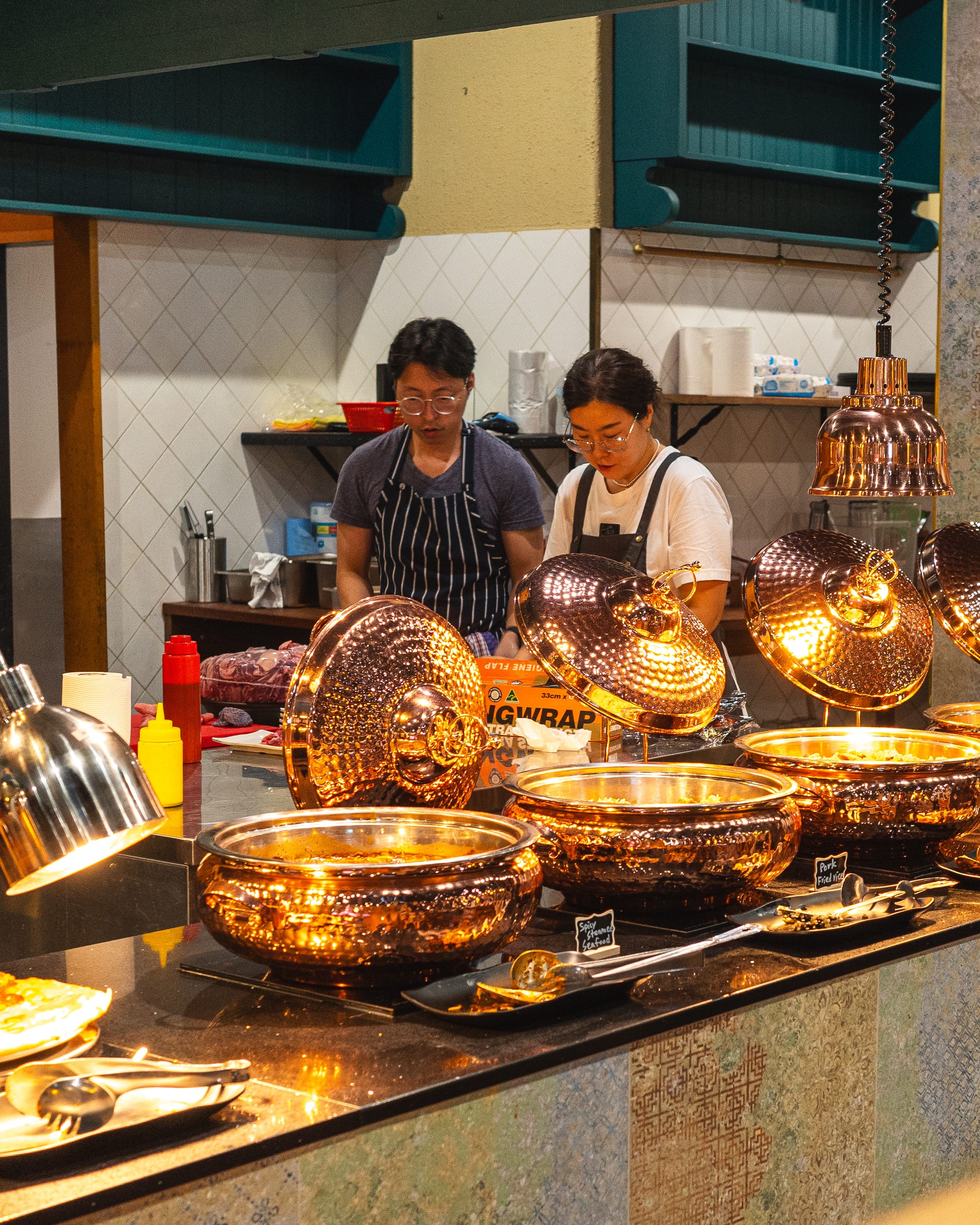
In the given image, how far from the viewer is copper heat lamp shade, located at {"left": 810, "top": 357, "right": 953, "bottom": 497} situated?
2.21 m

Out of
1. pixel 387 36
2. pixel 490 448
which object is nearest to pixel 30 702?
pixel 387 36

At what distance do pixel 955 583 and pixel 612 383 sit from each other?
1286 mm

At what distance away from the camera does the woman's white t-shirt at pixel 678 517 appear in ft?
11.5

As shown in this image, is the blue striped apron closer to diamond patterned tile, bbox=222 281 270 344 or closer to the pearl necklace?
the pearl necklace

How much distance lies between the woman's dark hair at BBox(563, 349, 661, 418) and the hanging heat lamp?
1229 mm

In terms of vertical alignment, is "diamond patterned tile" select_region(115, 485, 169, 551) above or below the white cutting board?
above

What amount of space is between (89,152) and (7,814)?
4.58m

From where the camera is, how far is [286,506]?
5.96 meters

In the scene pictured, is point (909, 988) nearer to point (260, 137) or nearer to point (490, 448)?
point (490, 448)

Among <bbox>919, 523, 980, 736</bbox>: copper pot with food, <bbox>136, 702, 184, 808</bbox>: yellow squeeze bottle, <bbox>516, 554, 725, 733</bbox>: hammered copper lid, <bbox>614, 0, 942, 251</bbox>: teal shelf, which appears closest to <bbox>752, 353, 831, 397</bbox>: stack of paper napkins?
<bbox>614, 0, 942, 251</bbox>: teal shelf

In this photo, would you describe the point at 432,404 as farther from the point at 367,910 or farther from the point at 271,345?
the point at 367,910

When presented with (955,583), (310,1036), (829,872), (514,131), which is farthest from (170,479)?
(310,1036)

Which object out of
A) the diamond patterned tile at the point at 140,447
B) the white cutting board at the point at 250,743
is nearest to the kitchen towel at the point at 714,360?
the diamond patterned tile at the point at 140,447

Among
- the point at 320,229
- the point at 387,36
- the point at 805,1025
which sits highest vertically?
the point at 320,229
